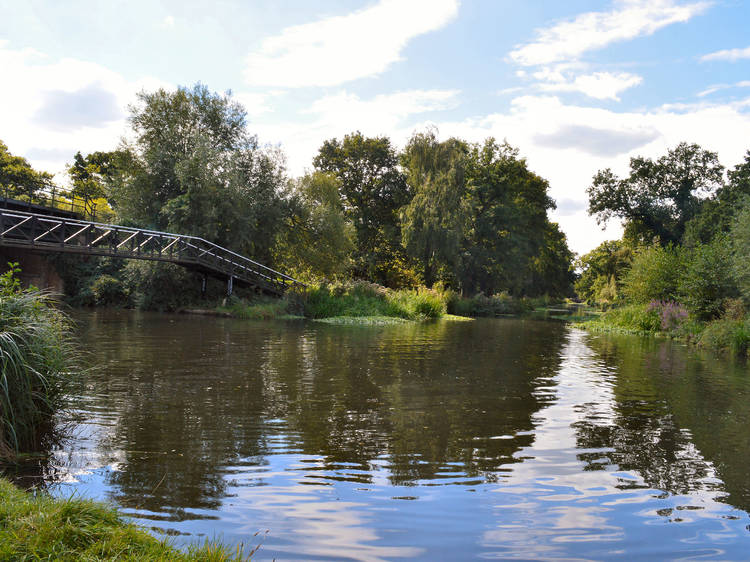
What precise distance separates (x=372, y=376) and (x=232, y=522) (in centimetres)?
739

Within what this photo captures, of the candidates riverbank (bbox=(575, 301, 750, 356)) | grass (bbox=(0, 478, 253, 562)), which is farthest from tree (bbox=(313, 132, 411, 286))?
grass (bbox=(0, 478, 253, 562))

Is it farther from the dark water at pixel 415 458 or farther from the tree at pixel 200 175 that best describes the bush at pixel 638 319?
the tree at pixel 200 175

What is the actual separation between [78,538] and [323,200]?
42.1m

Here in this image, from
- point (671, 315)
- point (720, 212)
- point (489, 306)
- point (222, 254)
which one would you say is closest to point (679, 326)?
point (671, 315)

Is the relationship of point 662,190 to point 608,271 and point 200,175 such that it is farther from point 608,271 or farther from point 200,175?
point 200,175

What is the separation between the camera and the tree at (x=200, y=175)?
3309cm

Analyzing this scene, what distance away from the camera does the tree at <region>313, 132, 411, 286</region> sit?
53.2m

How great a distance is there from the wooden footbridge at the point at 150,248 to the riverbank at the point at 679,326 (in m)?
16.7

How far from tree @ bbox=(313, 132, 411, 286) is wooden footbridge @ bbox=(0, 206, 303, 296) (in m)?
19.1

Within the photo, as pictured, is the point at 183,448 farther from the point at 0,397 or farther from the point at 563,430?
the point at 563,430

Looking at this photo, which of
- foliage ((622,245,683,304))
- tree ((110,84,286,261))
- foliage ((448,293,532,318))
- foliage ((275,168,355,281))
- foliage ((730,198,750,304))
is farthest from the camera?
foliage ((448,293,532,318))

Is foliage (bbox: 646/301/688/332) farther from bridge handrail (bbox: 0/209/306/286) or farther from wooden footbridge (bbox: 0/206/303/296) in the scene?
wooden footbridge (bbox: 0/206/303/296)

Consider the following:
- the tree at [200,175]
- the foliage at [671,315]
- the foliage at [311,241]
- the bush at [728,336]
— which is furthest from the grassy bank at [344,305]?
the bush at [728,336]

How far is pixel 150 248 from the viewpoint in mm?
32031
